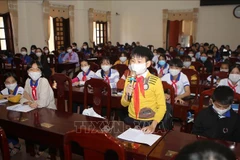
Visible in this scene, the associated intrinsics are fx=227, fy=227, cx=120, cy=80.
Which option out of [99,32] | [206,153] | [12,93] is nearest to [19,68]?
[12,93]

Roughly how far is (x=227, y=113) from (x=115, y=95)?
1.55 meters

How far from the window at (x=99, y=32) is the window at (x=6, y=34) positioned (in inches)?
180

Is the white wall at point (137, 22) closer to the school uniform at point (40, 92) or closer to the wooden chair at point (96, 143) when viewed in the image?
the school uniform at point (40, 92)

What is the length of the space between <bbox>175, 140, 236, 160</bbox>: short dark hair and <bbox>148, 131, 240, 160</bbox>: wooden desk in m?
0.83

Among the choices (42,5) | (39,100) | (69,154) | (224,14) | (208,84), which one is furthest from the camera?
(224,14)

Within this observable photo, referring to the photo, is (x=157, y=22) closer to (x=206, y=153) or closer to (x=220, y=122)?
(x=220, y=122)

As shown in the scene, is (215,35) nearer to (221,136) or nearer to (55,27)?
(55,27)

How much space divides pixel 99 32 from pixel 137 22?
2263 millimetres

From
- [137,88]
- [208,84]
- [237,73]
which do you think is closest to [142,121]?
[137,88]

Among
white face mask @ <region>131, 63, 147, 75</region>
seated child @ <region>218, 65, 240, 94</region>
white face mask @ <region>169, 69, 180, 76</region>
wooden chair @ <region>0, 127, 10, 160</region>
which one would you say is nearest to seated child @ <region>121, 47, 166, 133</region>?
white face mask @ <region>131, 63, 147, 75</region>

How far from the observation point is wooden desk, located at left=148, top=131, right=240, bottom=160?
1454 mm

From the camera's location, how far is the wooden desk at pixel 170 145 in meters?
1.45

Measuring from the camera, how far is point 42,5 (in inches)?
348

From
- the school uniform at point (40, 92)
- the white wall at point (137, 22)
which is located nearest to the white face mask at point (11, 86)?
the school uniform at point (40, 92)
